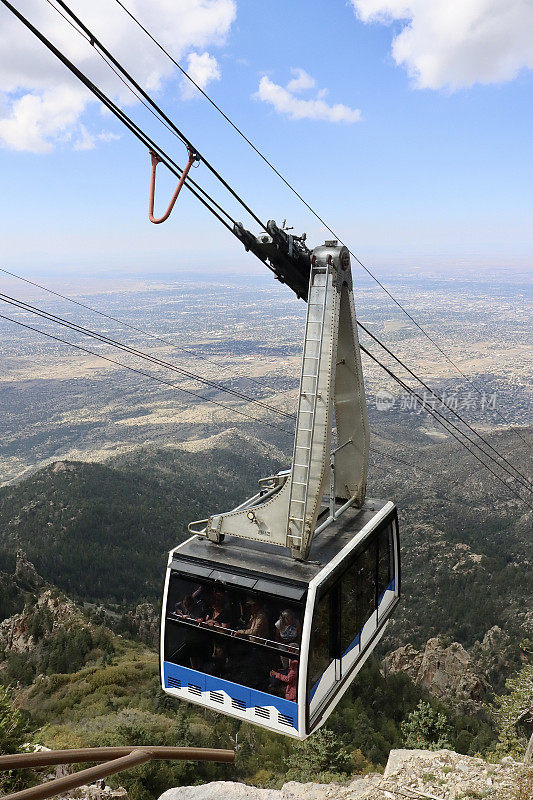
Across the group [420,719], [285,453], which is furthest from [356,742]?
[285,453]

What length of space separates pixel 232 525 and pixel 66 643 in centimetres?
3127

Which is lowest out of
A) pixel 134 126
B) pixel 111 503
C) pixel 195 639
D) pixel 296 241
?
pixel 111 503

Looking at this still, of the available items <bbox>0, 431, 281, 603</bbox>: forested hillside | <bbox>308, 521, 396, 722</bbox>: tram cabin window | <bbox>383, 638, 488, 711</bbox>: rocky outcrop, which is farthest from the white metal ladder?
<bbox>0, 431, 281, 603</bbox>: forested hillside

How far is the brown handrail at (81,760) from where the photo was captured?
5.34 feet

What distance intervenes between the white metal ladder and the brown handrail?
18.6 ft

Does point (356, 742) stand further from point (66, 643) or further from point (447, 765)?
point (66, 643)

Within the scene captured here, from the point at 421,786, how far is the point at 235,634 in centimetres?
653

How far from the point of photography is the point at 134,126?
564cm

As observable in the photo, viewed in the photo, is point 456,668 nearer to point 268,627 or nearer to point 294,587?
point 268,627

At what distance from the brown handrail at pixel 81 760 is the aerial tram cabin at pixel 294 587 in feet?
16.3

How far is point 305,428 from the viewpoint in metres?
8.35

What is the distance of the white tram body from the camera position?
723 cm

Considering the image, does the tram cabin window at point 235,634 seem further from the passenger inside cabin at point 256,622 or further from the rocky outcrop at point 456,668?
the rocky outcrop at point 456,668

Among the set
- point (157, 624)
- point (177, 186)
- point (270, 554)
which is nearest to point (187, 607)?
point (270, 554)
